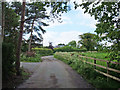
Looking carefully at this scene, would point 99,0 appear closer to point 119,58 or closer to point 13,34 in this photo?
point 119,58

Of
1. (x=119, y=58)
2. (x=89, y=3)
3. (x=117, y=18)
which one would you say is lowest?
(x=119, y=58)

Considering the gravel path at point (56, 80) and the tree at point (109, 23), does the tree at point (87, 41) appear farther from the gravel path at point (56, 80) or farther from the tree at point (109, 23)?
the tree at point (109, 23)

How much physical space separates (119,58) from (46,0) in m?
4.24

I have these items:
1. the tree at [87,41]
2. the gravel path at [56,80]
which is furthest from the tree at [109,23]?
the tree at [87,41]

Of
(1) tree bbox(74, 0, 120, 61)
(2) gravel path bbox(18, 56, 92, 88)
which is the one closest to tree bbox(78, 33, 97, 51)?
(2) gravel path bbox(18, 56, 92, 88)

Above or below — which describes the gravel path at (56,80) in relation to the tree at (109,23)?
below

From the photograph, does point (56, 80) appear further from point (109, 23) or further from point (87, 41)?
point (87, 41)

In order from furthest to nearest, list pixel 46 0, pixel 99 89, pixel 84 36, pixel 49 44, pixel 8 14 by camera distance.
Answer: pixel 49 44, pixel 84 36, pixel 8 14, pixel 46 0, pixel 99 89

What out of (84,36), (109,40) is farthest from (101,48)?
(84,36)

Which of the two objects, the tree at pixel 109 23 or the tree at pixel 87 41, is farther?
the tree at pixel 87 41

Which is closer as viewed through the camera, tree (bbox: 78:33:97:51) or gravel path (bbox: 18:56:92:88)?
gravel path (bbox: 18:56:92:88)

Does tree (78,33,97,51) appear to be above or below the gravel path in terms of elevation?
above

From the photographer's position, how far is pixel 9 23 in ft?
46.8

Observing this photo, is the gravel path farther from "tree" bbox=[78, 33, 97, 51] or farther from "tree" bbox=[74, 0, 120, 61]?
"tree" bbox=[78, 33, 97, 51]
